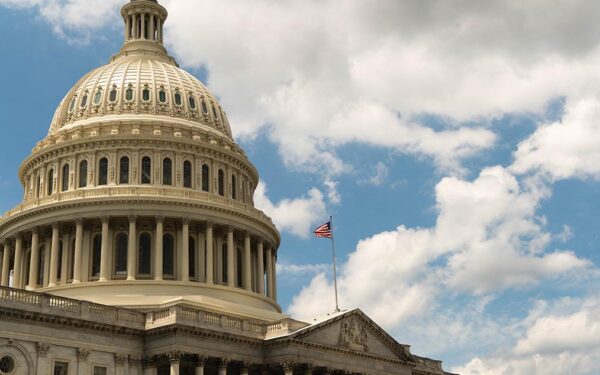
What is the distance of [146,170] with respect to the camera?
78.6 metres

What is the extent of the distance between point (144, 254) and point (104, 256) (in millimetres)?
3834

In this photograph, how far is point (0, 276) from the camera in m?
79.7

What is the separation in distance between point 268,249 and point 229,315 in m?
23.5

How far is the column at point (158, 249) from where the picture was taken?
7275 cm

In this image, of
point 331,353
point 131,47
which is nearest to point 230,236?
point 331,353

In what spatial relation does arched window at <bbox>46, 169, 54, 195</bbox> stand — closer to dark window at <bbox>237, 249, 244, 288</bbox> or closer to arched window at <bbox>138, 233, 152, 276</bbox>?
arched window at <bbox>138, 233, 152, 276</bbox>

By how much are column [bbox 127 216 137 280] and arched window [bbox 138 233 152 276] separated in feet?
4.50

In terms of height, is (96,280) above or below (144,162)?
below

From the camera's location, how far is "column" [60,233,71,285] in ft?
240

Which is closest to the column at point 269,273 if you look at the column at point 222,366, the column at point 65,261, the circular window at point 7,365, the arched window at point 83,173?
the arched window at point 83,173

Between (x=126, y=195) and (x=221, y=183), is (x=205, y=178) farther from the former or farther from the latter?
(x=126, y=195)

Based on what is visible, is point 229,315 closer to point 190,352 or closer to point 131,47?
point 190,352

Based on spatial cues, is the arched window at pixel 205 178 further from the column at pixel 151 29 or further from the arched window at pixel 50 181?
the column at pixel 151 29

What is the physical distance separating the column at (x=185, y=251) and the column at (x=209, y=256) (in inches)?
66.9
